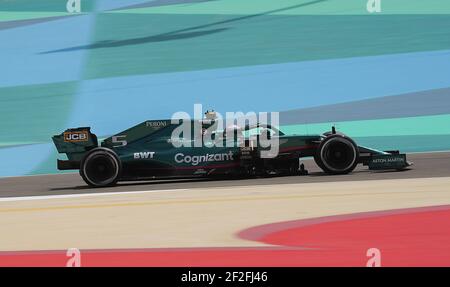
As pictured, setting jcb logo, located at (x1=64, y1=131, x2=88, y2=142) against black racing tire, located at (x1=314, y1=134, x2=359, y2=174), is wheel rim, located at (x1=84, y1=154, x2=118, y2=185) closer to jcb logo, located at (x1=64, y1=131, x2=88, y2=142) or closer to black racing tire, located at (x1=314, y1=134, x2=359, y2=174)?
jcb logo, located at (x1=64, y1=131, x2=88, y2=142)

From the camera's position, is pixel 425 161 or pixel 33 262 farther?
pixel 425 161

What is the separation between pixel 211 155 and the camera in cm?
1414

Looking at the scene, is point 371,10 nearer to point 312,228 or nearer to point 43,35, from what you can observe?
point 43,35

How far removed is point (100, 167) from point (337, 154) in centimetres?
384

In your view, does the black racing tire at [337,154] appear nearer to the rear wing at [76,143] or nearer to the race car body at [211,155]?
the race car body at [211,155]

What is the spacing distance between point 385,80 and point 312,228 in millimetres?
15474

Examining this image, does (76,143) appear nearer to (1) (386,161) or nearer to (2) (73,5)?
(1) (386,161)

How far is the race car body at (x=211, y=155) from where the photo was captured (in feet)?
46.4

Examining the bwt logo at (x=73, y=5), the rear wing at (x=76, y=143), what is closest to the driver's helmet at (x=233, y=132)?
the rear wing at (x=76, y=143)

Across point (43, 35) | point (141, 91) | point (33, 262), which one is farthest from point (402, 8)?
point (33, 262)

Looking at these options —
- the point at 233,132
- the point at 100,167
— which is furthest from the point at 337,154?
the point at 100,167

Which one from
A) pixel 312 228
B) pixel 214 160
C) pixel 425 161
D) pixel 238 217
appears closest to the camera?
pixel 312 228

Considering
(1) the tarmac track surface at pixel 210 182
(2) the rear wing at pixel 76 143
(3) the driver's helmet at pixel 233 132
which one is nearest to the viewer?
(1) the tarmac track surface at pixel 210 182
